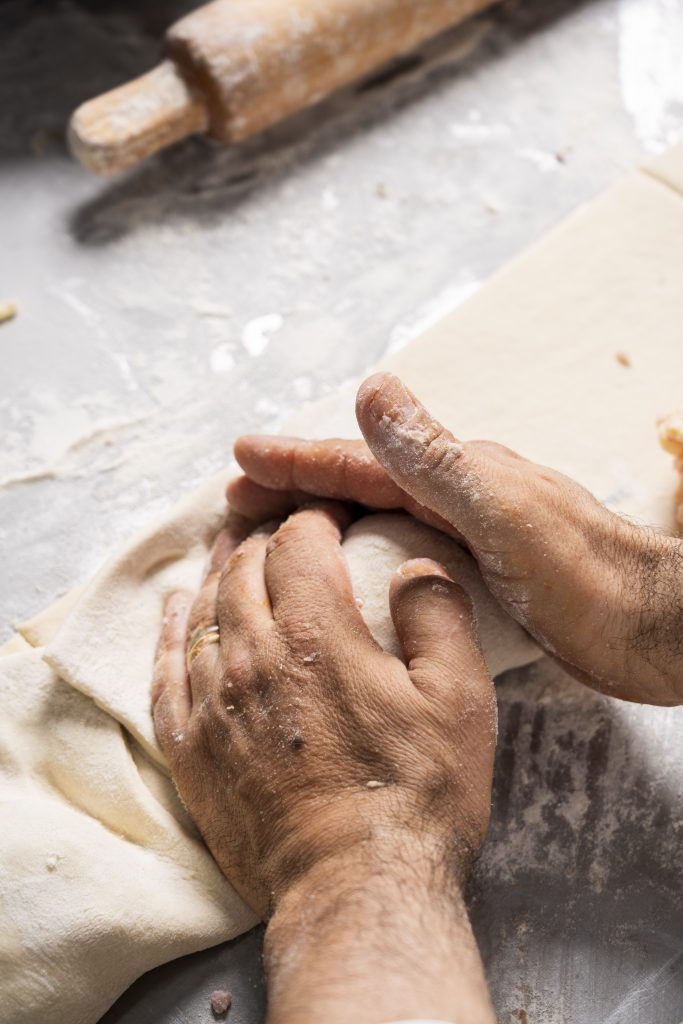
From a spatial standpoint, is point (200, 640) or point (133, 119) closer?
point (200, 640)

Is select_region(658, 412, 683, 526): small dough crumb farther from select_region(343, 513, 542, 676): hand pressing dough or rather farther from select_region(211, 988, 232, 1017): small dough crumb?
select_region(211, 988, 232, 1017): small dough crumb

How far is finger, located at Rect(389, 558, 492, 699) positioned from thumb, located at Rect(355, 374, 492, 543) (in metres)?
0.10

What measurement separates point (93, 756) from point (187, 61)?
1838mm

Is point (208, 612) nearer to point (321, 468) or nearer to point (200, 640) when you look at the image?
point (200, 640)

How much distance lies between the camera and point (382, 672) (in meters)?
1.44

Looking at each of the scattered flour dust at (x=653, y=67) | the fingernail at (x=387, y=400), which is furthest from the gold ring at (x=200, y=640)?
the scattered flour dust at (x=653, y=67)

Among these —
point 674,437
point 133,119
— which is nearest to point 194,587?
point 674,437

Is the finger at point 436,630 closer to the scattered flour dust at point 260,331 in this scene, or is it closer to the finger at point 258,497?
the finger at point 258,497

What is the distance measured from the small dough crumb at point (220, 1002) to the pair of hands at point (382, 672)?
22cm

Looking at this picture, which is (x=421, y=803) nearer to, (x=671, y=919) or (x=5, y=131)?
(x=671, y=919)

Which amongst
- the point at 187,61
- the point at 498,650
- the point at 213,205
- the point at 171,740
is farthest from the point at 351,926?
the point at 187,61

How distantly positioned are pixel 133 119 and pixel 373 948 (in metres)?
2.11

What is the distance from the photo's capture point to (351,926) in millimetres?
1242

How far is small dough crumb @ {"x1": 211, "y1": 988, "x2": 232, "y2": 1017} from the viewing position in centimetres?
153
